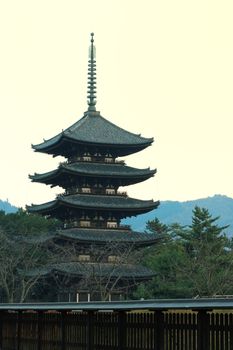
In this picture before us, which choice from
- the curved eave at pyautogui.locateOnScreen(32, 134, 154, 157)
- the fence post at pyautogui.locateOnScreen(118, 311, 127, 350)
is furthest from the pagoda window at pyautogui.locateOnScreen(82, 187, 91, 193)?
the fence post at pyautogui.locateOnScreen(118, 311, 127, 350)

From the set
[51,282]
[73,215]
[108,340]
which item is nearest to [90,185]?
[73,215]

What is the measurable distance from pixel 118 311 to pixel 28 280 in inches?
1852

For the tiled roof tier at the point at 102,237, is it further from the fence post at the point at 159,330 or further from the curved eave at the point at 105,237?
the fence post at the point at 159,330

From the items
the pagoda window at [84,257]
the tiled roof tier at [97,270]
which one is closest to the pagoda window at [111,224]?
the pagoda window at [84,257]

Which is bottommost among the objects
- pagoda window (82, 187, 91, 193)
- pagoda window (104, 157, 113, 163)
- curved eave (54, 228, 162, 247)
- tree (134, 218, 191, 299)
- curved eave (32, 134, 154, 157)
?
tree (134, 218, 191, 299)

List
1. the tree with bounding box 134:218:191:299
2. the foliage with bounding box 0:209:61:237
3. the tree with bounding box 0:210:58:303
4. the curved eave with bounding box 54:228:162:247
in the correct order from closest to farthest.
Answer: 1. the curved eave with bounding box 54:228:162:247
2. the tree with bounding box 0:210:58:303
3. the tree with bounding box 134:218:191:299
4. the foliage with bounding box 0:209:61:237

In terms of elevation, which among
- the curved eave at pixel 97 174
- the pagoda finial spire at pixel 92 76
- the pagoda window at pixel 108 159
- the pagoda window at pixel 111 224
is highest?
the pagoda finial spire at pixel 92 76

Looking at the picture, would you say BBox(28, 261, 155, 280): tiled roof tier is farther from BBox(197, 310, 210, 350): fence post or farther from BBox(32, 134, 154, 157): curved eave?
BBox(197, 310, 210, 350): fence post

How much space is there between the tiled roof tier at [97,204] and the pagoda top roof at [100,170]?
202 centimetres

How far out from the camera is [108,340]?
23281 mm

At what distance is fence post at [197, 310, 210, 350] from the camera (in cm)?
1889

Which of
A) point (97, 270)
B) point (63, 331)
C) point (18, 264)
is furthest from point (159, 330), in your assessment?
point (18, 264)

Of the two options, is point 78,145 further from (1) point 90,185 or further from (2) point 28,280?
(2) point 28,280

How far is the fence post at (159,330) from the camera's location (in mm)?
20562
